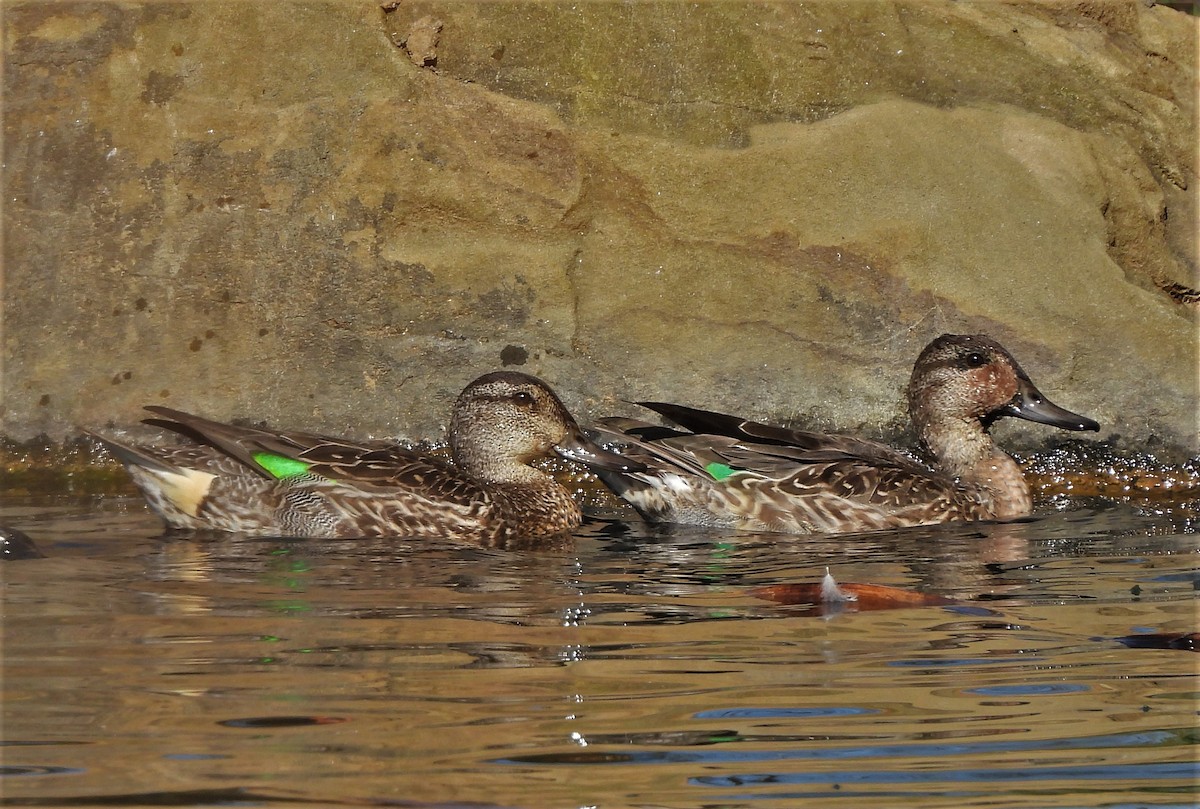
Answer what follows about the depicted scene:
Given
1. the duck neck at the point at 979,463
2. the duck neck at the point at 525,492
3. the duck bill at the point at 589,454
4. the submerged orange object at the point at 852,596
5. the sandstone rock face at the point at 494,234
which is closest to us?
the submerged orange object at the point at 852,596

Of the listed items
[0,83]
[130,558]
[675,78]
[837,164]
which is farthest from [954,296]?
[0,83]

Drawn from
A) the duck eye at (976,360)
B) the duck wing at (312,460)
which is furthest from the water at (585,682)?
the duck eye at (976,360)

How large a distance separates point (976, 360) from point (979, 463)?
52 cm

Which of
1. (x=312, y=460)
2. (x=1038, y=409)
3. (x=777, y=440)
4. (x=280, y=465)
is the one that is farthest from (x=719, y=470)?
Answer: (x=280, y=465)

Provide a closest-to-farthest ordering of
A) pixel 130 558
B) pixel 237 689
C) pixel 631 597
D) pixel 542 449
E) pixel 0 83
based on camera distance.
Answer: pixel 237 689 < pixel 631 597 < pixel 130 558 < pixel 542 449 < pixel 0 83

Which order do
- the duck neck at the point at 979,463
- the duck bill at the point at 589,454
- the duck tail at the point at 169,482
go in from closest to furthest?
the duck tail at the point at 169,482 → the duck bill at the point at 589,454 → the duck neck at the point at 979,463

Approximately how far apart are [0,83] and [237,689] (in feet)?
17.1

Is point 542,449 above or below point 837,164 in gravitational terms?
below

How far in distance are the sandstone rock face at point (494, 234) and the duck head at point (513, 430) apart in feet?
1.67

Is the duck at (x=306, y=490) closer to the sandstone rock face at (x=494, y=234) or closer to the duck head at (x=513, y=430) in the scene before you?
the duck head at (x=513, y=430)

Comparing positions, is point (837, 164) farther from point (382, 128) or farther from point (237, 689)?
point (237, 689)

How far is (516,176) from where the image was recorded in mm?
8422

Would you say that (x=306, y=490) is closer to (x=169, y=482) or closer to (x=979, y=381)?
(x=169, y=482)

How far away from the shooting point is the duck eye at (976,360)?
7.94 meters
